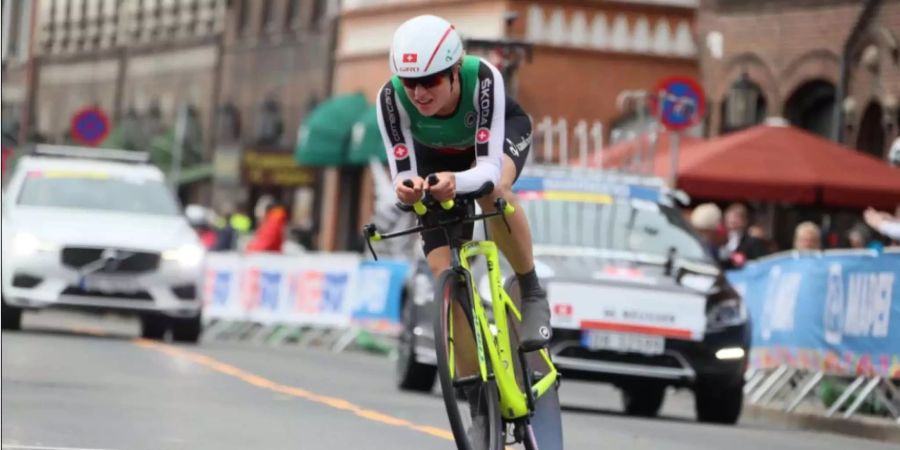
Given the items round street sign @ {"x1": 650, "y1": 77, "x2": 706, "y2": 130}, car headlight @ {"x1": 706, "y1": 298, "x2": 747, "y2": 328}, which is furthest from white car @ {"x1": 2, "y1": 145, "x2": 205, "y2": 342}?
car headlight @ {"x1": 706, "y1": 298, "x2": 747, "y2": 328}

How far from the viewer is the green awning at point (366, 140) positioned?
1871 inches

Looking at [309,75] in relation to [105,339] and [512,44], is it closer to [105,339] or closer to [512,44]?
[512,44]

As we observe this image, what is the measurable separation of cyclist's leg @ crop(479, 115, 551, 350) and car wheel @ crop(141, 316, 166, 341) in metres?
15.5

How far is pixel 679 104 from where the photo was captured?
2775cm

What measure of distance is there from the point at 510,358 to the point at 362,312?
1959cm

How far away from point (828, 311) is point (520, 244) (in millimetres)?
9440

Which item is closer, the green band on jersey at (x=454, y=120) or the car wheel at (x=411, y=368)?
the green band on jersey at (x=454, y=120)

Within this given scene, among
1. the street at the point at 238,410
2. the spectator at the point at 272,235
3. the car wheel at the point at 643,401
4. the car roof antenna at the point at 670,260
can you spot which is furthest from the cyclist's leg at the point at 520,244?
the spectator at the point at 272,235

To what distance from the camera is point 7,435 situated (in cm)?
1130

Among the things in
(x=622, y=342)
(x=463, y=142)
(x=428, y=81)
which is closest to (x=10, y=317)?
(x=622, y=342)

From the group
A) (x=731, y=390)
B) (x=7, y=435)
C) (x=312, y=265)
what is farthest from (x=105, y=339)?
(x=7, y=435)

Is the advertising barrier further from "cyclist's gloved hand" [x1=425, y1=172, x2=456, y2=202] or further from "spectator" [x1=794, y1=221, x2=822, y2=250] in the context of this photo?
"cyclist's gloved hand" [x1=425, y1=172, x2=456, y2=202]

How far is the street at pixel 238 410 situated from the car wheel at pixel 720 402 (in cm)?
16

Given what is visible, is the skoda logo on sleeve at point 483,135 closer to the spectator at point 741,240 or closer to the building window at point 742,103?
the spectator at point 741,240
